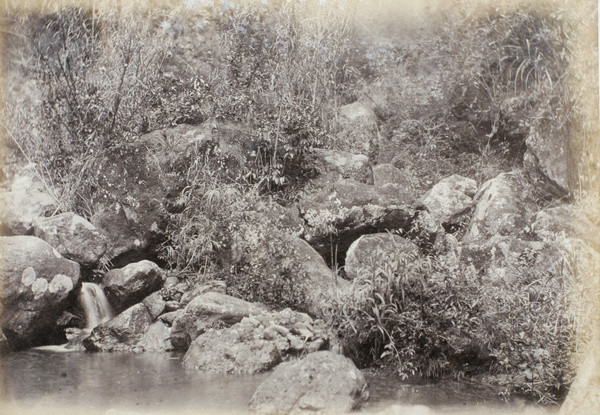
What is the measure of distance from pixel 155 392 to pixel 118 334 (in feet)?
5.14

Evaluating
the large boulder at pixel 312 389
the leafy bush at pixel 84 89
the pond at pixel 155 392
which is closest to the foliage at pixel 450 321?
the pond at pixel 155 392

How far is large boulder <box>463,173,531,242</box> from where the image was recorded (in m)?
5.69

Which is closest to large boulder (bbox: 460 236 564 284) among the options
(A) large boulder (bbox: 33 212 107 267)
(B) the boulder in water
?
(B) the boulder in water

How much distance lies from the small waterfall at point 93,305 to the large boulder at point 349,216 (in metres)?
2.49

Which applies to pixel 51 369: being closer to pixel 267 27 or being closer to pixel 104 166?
pixel 104 166

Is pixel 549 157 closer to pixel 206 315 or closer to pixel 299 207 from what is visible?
pixel 299 207

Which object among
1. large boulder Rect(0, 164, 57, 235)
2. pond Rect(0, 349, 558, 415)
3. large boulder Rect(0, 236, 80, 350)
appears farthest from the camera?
large boulder Rect(0, 164, 57, 235)

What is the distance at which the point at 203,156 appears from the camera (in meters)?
6.57

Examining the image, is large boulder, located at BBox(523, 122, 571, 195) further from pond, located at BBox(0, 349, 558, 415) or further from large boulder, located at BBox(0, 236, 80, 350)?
large boulder, located at BBox(0, 236, 80, 350)

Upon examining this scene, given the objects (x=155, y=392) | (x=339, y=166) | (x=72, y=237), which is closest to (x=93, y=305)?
(x=72, y=237)

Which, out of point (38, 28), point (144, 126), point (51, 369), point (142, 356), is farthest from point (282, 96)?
point (51, 369)

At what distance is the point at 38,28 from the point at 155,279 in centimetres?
313

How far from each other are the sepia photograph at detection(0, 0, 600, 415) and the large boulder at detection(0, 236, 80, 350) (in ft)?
0.07

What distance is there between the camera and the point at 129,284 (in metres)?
5.87
